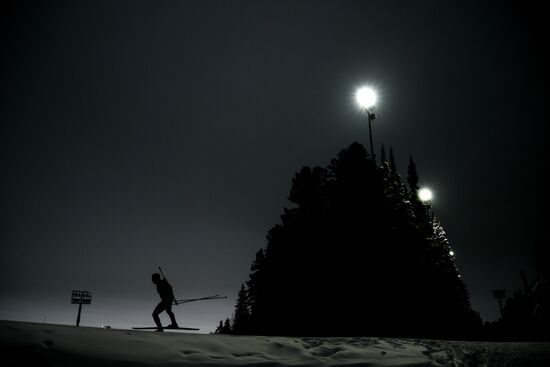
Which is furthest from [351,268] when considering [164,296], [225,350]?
[225,350]

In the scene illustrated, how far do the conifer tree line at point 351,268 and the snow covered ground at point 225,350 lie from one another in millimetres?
16248

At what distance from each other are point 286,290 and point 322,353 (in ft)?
63.7

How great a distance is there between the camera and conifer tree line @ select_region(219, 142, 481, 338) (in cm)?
2095

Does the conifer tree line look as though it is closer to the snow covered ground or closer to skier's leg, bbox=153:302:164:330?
skier's leg, bbox=153:302:164:330

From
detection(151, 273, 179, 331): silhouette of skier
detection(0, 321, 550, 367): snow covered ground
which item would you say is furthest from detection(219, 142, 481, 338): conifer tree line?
detection(0, 321, 550, 367): snow covered ground

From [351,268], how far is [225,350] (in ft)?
63.6

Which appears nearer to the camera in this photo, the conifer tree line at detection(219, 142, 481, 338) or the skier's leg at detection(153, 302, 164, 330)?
the skier's leg at detection(153, 302, 164, 330)

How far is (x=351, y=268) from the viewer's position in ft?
73.2

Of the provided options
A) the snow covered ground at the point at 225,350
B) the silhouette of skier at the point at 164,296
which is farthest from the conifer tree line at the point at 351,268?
the snow covered ground at the point at 225,350

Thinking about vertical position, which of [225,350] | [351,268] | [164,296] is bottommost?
[225,350]

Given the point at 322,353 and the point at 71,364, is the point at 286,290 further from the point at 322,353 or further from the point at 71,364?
the point at 71,364

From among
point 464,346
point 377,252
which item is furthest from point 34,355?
point 377,252

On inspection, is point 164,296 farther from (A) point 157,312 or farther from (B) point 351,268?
(B) point 351,268

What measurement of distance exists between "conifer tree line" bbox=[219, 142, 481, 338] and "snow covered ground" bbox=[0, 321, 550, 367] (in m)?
16.2
